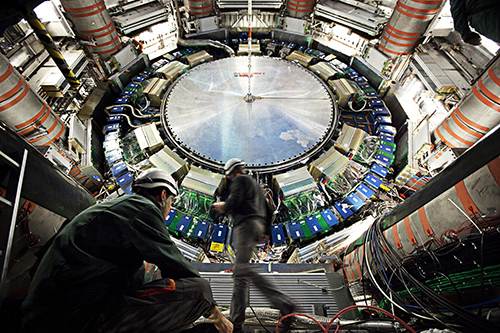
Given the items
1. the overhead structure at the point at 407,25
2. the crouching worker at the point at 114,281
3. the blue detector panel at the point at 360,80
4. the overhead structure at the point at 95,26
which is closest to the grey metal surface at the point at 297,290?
the crouching worker at the point at 114,281

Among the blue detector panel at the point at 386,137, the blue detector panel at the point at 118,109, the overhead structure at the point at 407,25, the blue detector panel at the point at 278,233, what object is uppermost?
the overhead structure at the point at 407,25

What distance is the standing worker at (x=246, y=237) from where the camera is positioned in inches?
158

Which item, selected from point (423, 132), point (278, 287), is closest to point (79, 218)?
point (278, 287)

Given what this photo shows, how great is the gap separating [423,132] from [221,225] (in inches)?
276

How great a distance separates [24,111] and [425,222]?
9076 mm

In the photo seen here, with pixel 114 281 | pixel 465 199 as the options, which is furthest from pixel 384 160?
pixel 114 281

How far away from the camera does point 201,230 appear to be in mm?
7684

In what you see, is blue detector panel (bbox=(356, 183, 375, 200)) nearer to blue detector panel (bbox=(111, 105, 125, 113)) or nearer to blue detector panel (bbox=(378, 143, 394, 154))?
blue detector panel (bbox=(378, 143, 394, 154))

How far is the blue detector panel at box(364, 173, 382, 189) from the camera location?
8516 millimetres

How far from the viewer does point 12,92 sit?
21.7 ft

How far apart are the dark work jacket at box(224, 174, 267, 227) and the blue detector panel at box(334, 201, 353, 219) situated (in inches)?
163

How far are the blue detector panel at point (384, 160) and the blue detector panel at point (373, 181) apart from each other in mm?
706

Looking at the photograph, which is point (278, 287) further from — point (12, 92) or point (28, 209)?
point (12, 92)

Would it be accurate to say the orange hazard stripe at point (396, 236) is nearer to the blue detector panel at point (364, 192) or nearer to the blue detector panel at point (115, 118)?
the blue detector panel at point (364, 192)
